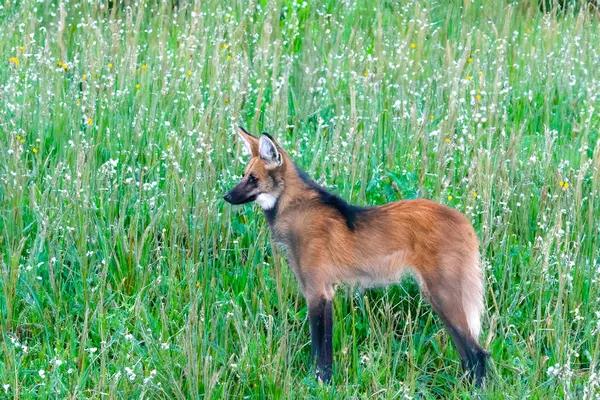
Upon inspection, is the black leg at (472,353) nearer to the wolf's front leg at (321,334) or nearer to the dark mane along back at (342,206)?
the wolf's front leg at (321,334)

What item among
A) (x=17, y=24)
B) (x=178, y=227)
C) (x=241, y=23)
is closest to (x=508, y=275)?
(x=178, y=227)

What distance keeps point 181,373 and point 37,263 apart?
119 cm

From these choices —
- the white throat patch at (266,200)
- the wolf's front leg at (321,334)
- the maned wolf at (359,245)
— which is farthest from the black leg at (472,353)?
the white throat patch at (266,200)

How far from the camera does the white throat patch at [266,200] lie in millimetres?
4265

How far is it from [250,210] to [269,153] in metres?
0.84

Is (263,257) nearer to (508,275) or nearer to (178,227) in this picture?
(178,227)

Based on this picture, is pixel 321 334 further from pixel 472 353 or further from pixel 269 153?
pixel 269 153

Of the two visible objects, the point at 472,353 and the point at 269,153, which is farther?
the point at 269,153

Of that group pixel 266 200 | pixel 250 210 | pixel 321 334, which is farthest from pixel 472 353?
pixel 250 210

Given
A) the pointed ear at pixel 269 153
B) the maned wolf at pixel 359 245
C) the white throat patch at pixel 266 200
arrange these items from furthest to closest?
the white throat patch at pixel 266 200, the pointed ear at pixel 269 153, the maned wolf at pixel 359 245

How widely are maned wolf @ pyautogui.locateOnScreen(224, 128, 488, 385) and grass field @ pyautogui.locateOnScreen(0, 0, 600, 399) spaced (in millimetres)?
134

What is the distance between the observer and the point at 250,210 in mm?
4969

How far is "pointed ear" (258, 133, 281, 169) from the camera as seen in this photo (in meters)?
4.13

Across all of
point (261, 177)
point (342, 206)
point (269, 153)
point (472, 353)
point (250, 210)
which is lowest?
point (472, 353)
